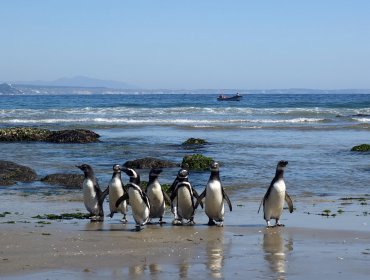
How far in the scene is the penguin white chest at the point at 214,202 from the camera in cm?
1198

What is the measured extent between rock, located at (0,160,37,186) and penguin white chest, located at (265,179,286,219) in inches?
268

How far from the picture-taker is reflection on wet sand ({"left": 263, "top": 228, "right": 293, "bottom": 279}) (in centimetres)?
828

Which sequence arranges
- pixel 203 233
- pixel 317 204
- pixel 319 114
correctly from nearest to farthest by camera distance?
pixel 203 233, pixel 317 204, pixel 319 114

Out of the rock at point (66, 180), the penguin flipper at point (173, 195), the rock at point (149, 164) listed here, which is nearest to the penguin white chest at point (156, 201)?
the penguin flipper at point (173, 195)

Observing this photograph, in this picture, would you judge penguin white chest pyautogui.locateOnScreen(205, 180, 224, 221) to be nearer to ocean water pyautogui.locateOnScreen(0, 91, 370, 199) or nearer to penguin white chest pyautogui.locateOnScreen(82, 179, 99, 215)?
penguin white chest pyautogui.locateOnScreen(82, 179, 99, 215)

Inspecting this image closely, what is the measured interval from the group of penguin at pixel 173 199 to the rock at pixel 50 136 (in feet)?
53.1

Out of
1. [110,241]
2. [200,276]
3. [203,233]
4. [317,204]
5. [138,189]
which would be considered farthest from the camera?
[317,204]

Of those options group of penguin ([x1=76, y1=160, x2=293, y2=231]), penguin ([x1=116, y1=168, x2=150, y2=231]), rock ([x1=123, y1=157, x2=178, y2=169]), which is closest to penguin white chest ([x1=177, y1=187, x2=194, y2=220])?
group of penguin ([x1=76, y1=160, x2=293, y2=231])

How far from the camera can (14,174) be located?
17.5 meters

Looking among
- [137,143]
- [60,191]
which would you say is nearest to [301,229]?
[60,191]

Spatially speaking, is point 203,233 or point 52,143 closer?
point 203,233

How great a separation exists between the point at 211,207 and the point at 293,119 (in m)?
39.6

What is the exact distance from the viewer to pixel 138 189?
1184 cm

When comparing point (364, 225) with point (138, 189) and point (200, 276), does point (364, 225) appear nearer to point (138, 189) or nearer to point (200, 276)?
point (138, 189)
